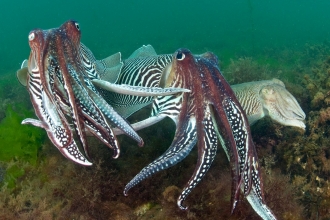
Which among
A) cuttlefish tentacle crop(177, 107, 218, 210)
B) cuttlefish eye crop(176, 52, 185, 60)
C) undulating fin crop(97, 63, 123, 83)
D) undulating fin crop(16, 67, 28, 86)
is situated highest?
undulating fin crop(16, 67, 28, 86)

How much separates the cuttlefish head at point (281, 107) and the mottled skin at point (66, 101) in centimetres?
280

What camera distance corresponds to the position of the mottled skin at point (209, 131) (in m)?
3.06

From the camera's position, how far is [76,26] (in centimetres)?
366

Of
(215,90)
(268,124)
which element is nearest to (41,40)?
(215,90)

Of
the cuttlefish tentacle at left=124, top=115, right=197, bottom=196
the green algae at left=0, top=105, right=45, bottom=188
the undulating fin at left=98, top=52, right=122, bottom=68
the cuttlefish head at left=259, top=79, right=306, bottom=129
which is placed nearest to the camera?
the cuttlefish tentacle at left=124, top=115, right=197, bottom=196

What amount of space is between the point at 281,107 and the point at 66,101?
349 centimetres

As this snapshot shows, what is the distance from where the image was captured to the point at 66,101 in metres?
3.25

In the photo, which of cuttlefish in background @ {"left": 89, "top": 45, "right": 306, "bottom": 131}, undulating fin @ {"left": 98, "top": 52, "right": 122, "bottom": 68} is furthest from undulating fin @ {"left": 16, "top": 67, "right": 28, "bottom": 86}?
undulating fin @ {"left": 98, "top": 52, "right": 122, "bottom": 68}

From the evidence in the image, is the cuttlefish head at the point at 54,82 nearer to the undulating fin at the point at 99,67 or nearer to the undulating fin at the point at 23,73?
the undulating fin at the point at 23,73

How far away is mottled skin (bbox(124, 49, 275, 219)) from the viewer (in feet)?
10.0

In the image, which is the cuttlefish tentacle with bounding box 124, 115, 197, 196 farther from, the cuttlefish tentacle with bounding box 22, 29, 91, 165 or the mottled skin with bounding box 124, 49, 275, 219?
the cuttlefish tentacle with bounding box 22, 29, 91, 165

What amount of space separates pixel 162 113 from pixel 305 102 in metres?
3.92

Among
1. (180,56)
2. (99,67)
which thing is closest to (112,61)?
(99,67)

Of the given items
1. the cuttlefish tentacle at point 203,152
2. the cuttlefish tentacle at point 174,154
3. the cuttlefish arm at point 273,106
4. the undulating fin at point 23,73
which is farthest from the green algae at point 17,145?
the cuttlefish arm at point 273,106
